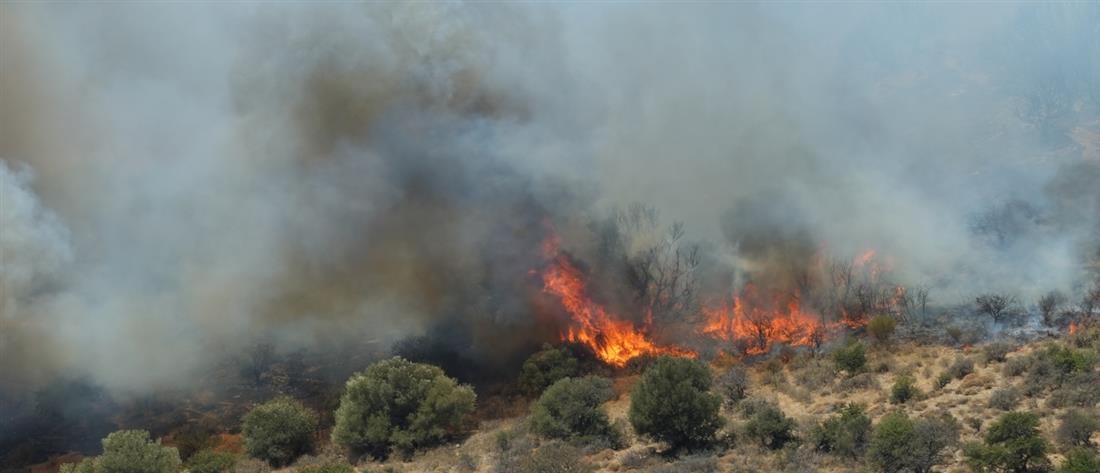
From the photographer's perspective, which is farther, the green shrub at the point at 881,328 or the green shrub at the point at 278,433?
the green shrub at the point at 881,328

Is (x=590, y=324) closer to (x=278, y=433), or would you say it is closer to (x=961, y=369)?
(x=278, y=433)

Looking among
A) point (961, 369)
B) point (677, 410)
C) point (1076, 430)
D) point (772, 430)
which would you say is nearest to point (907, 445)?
point (1076, 430)

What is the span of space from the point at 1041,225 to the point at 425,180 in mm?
43303

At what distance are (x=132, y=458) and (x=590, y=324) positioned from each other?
27.9 meters

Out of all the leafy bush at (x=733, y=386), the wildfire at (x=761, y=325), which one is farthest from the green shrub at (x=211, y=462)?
the wildfire at (x=761, y=325)

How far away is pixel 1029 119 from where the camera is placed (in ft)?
227

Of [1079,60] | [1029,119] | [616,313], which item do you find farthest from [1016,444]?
[1079,60]

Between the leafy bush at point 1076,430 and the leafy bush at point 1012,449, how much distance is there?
3.05ft

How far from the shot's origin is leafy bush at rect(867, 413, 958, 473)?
25.0 meters

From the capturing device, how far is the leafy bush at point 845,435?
27406mm

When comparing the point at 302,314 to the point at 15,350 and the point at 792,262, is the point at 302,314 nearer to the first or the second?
the point at 15,350

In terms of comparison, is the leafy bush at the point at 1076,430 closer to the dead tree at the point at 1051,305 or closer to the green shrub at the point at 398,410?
the dead tree at the point at 1051,305

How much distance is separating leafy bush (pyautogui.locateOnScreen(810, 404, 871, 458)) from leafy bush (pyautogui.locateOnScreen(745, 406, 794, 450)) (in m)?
0.99

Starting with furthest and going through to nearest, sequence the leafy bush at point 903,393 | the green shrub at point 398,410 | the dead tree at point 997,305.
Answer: the dead tree at point 997,305 < the green shrub at point 398,410 < the leafy bush at point 903,393
